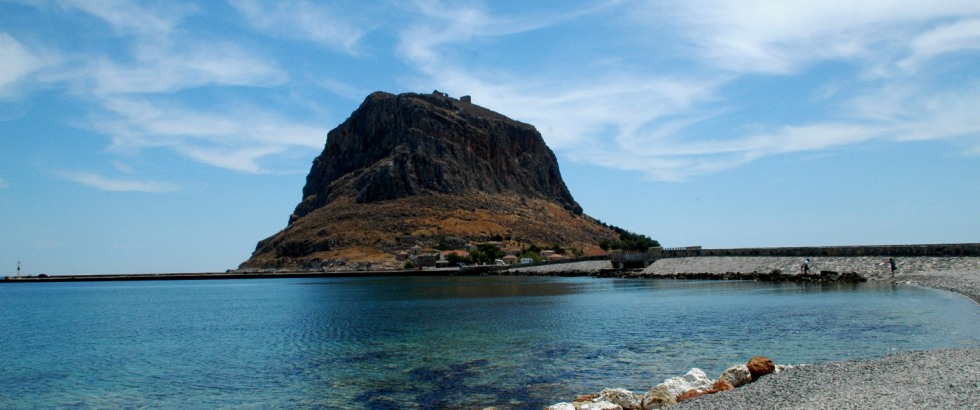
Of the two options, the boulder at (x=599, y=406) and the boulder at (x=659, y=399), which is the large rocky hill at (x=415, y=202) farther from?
the boulder at (x=599, y=406)

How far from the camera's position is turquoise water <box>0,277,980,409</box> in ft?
62.2

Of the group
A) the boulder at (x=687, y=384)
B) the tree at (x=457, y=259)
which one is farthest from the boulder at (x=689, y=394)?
the tree at (x=457, y=259)

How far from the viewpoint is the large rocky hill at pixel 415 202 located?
15375 cm

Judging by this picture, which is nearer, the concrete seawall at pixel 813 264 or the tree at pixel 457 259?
the concrete seawall at pixel 813 264

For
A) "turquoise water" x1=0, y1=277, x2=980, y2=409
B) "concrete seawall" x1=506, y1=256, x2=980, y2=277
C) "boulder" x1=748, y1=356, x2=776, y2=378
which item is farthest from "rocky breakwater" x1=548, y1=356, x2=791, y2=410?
"concrete seawall" x1=506, y1=256, x2=980, y2=277

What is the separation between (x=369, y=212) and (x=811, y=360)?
493 feet

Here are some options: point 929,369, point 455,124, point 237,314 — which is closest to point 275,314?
point 237,314

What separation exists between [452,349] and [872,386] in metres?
15.5

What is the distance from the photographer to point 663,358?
71.7 ft

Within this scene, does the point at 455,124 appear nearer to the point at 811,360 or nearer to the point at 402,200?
the point at 402,200

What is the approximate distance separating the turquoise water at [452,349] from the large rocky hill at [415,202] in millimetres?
101553

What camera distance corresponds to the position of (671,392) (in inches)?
577

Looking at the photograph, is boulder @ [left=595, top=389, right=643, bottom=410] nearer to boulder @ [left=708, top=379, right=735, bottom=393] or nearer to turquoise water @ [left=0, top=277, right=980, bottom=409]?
boulder @ [left=708, top=379, right=735, bottom=393]

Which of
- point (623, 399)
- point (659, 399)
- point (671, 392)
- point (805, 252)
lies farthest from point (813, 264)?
point (623, 399)
